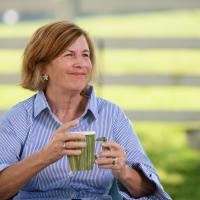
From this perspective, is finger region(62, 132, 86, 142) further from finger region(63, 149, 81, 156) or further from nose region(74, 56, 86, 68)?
nose region(74, 56, 86, 68)

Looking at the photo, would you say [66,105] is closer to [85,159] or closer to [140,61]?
[85,159]

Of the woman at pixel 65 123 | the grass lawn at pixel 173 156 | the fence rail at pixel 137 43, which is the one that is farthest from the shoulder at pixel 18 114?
the fence rail at pixel 137 43

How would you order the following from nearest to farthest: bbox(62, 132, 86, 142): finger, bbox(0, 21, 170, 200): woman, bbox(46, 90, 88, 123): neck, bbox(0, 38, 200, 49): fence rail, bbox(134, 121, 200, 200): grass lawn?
bbox(62, 132, 86, 142): finger → bbox(0, 21, 170, 200): woman → bbox(46, 90, 88, 123): neck → bbox(134, 121, 200, 200): grass lawn → bbox(0, 38, 200, 49): fence rail

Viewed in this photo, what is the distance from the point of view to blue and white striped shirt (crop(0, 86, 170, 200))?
2.28m

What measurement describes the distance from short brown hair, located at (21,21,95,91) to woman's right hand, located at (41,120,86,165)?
37cm

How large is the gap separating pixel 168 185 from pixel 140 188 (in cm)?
229

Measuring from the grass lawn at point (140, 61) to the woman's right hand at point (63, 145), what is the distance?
3530 mm

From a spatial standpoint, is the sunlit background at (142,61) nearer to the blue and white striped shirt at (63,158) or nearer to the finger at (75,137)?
the blue and white striped shirt at (63,158)

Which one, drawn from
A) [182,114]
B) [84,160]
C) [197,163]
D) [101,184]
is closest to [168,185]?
[197,163]

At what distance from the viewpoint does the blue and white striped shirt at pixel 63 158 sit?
2279mm

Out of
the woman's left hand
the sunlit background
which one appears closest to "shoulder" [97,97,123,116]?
the woman's left hand

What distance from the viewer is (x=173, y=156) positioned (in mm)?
5176

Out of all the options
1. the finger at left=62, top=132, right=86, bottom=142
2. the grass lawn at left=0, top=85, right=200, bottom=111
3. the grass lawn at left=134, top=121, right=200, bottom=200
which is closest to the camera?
the finger at left=62, top=132, right=86, bottom=142

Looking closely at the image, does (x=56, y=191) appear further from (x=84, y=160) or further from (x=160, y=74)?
(x=160, y=74)
